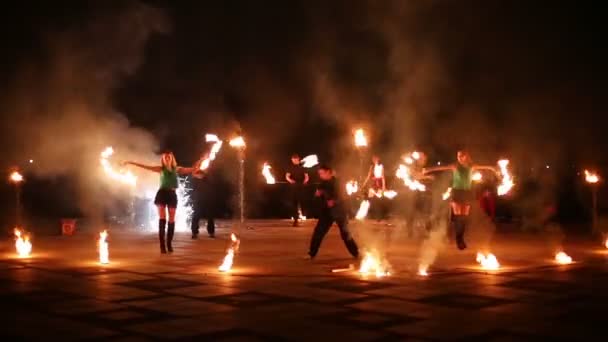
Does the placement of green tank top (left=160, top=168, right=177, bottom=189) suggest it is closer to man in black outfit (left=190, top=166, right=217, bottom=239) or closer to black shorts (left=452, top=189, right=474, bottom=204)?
man in black outfit (left=190, top=166, right=217, bottom=239)

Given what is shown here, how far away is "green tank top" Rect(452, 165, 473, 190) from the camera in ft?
47.7

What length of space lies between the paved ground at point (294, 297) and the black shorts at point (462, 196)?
123 centimetres

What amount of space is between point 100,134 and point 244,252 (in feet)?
27.8

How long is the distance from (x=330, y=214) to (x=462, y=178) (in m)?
3.39

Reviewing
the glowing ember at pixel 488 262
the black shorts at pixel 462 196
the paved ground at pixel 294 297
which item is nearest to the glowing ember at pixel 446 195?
the black shorts at pixel 462 196

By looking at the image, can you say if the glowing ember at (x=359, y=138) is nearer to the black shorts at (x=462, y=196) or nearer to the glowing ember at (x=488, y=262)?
the black shorts at (x=462, y=196)

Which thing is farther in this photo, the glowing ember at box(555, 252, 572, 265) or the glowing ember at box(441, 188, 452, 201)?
the glowing ember at box(441, 188, 452, 201)

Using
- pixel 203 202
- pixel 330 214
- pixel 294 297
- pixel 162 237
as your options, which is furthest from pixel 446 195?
pixel 294 297

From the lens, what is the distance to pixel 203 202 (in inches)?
727

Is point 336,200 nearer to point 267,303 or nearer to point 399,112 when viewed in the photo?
point 267,303

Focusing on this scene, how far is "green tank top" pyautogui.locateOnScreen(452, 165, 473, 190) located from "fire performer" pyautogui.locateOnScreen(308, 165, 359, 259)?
2947mm

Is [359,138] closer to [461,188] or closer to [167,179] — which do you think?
[461,188]

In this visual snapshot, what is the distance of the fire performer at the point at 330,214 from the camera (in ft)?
41.1

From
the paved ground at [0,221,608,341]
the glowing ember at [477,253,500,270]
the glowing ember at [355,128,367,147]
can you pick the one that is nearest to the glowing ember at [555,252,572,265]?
the paved ground at [0,221,608,341]
